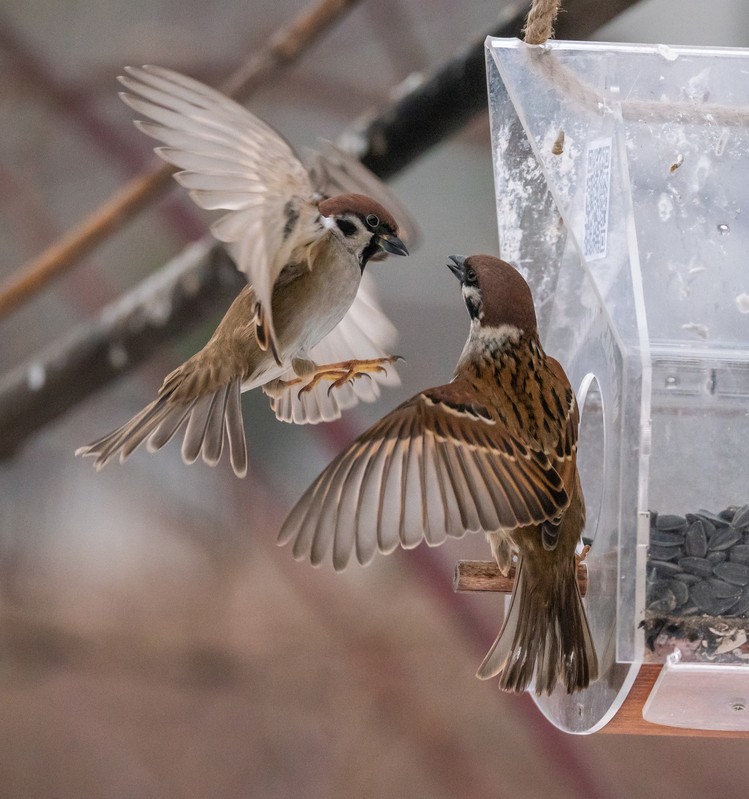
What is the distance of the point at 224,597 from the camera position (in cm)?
532

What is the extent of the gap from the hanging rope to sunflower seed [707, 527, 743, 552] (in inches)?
38.9

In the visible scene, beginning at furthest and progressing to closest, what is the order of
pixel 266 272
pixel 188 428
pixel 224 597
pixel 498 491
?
pixel 224 597 → pixel 188 428 → pixel 498 491 → pixel 266 272

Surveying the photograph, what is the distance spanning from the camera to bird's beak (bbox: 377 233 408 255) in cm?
235

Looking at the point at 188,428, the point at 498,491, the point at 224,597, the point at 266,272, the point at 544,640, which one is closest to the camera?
the point at 266,272

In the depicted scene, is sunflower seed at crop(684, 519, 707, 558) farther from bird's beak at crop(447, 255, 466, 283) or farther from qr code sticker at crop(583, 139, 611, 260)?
bird's beak at crop(447, 255, 466, 283)

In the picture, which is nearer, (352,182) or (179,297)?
(352,182)

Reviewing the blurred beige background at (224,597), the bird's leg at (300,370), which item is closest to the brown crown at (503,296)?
the bird's leg at (300,370)

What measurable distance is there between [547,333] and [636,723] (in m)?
0.86

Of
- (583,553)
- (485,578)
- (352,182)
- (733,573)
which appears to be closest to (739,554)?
(733,573)

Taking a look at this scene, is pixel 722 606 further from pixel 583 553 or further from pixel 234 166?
pixel 234 166

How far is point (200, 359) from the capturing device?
254 centimetres

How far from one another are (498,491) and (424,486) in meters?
0.12

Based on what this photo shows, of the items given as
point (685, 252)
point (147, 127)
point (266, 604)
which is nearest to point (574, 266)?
point (685, 252)

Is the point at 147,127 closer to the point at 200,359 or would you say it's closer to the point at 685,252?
the point at 200,359
